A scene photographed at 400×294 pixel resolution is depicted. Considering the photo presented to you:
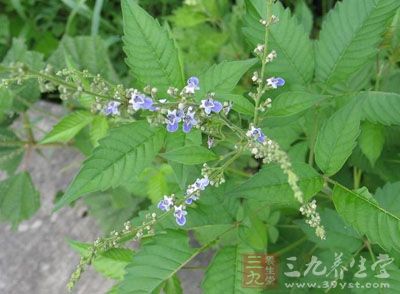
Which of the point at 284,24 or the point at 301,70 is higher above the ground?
the point at 284,24

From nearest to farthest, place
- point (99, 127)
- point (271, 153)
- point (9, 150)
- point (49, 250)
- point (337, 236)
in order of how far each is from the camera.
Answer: point (271, 153) < point (337, 236) < point (99, 127) < point (9, 150) < point (49, 250)

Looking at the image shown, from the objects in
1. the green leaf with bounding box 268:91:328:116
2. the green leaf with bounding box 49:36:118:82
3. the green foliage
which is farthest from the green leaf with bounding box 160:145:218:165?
the green leaf with bounding box 49:36:118:82

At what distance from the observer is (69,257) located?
3.07 metres

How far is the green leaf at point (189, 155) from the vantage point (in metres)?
1.41

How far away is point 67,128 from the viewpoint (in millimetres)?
2133

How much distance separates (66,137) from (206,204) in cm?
68

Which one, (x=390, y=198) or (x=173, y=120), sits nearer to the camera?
(x=173, y=120)

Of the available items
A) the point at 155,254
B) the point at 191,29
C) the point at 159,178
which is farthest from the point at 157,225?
the point at 191,29

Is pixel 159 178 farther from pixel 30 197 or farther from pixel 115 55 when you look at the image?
pixel 115 55

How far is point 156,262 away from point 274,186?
1.41ft

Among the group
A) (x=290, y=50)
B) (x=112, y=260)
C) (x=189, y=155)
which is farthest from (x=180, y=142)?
(x=112, y=260)

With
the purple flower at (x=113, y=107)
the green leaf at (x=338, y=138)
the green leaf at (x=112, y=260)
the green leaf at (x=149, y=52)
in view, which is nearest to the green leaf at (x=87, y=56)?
the green leaf at (x=112, y=260)

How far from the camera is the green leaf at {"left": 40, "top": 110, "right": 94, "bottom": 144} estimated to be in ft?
6.95

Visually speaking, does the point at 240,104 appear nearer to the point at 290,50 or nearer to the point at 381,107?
the point at 290,50
